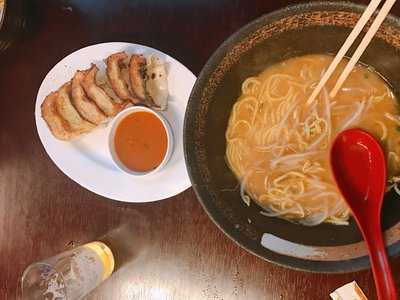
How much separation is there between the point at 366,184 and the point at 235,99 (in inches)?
21.0

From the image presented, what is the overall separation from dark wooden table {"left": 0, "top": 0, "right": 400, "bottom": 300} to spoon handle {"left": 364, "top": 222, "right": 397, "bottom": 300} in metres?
0.24

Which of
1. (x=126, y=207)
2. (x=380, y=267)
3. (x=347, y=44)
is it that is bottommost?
(x=126, y=207)

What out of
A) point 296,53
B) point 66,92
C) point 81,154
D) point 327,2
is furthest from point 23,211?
point 327,2

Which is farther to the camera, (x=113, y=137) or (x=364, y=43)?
(x=113, y=137)

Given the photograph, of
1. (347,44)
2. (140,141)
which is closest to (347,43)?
(347,44)

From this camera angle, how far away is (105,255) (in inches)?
82.0

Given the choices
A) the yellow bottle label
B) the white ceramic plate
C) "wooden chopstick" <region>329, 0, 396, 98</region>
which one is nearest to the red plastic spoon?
"wooden chopstick" <region>329, 0, 396, 98</region>

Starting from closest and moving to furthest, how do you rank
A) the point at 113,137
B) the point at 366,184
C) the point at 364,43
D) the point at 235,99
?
1. the point at 364,43
2. the point at 366,184
3. the point at 235,99
4. the point at 113,137

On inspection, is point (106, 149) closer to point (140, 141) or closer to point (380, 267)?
point (140, 141)

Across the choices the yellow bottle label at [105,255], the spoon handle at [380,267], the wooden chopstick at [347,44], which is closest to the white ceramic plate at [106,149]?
→ the yellow bottle label at [105,255]

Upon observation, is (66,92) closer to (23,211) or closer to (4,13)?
(4,13)

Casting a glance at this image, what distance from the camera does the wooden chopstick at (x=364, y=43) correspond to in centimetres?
147

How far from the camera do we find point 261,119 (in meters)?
1.97

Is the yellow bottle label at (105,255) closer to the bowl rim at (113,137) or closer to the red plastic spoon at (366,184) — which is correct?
the bowl rim at (113,137)
